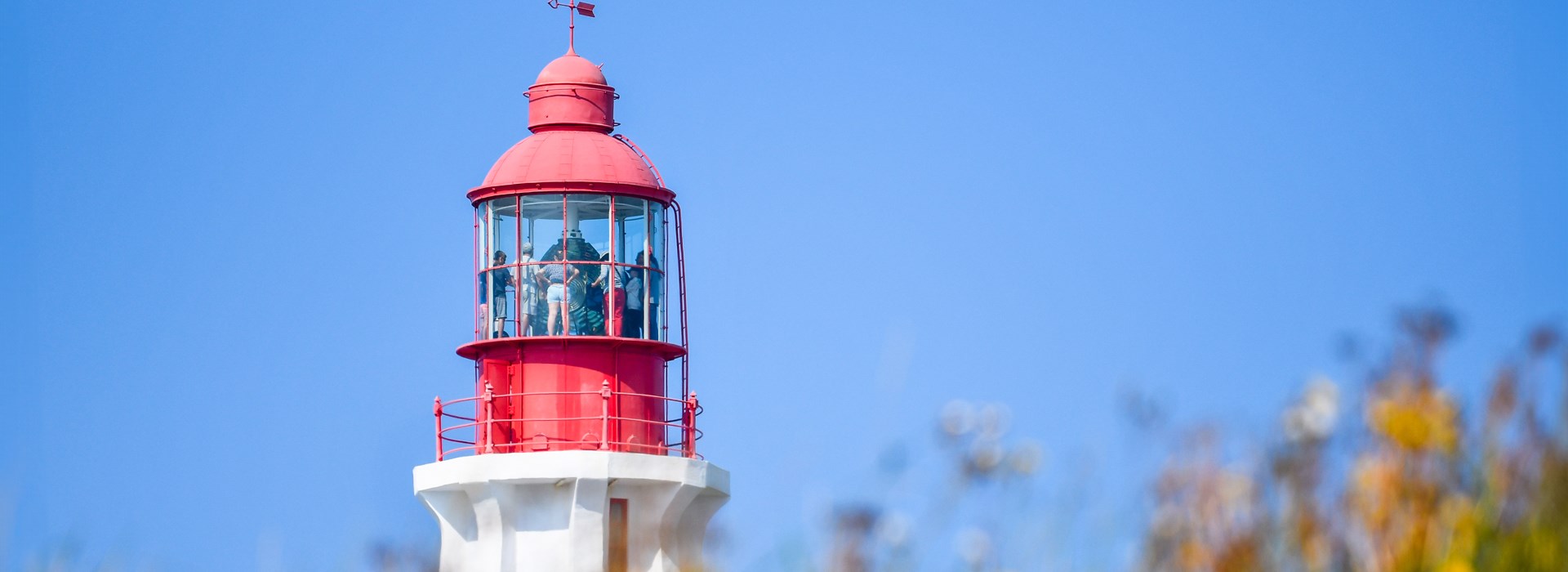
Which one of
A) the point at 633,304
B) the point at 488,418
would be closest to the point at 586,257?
the point at 633,304

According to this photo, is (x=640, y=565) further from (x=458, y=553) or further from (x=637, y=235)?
(x=637, y=235)

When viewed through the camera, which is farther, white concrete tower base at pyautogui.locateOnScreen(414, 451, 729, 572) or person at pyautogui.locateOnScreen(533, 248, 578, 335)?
person at pyautogui.locateOnScreen(533, 248, 578, 335)

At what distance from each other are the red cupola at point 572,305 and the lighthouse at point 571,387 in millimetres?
16

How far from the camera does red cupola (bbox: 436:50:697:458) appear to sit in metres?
19.3

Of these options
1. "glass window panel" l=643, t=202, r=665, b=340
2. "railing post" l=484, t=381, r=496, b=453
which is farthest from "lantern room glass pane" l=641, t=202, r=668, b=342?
"railing post" l=484, t=381, r=496, b=453

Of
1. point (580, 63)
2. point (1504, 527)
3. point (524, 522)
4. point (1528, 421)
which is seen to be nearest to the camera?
point (1528, 421)

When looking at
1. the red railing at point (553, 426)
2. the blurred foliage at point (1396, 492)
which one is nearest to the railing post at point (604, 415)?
the red railing at point (553, 426)

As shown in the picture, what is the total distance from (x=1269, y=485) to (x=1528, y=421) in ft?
2.91

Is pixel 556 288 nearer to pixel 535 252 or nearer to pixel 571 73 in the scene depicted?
pixel 535 252

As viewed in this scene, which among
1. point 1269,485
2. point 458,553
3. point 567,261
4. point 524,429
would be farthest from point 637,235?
point 1269,485

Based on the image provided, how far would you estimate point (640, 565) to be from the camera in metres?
19.4

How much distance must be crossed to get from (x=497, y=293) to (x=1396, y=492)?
13426 millimetres

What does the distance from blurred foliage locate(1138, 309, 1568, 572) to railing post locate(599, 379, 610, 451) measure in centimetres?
1148

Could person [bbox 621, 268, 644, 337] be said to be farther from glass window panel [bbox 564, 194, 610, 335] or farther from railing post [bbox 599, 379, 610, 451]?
railing post [bbox 599, 379, 610, 451]
